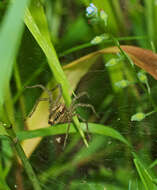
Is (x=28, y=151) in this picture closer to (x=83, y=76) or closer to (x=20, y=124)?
(x=20, y=124)

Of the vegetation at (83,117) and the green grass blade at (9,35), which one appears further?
the vegetation at (83,117)

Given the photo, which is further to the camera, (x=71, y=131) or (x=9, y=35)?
(x=71, y=131)

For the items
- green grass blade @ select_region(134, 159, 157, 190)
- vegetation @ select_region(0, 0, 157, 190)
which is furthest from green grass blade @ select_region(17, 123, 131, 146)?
green grass blade @ select_region(134, 159, 157, 190)

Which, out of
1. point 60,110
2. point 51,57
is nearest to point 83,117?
point 60,110

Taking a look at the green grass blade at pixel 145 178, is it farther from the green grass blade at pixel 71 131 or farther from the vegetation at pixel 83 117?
the green grass blade at pixel 71 131


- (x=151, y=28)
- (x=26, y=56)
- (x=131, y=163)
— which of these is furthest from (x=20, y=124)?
(x=151, y=28)

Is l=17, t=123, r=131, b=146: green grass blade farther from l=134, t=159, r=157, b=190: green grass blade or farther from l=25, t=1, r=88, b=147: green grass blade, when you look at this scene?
l=134, t=159, r=157, b=190: green grass blade

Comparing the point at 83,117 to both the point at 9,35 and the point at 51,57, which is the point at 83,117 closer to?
the point at 51,57

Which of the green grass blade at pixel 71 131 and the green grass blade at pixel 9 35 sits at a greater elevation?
the green grass blade at pixel 9 35

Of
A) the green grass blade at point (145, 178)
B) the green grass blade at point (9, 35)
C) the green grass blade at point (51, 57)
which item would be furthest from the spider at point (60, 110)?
the green grass blade at point (9, 35)
